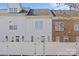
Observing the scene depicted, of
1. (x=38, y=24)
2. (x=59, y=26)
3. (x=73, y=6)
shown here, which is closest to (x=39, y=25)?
(x=38, y=24)

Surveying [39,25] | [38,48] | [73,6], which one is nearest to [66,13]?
[73,6]

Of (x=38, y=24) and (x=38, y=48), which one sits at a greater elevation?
(x=38, y=24)

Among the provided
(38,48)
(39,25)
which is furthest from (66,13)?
(38,48)

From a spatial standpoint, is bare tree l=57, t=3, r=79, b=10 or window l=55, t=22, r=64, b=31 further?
window l=55, t=22, r=64, b=31

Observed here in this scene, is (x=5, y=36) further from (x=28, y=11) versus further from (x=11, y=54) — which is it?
(x=28, y=11)

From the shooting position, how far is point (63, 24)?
196 cm

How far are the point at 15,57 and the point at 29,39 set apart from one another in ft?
0.71

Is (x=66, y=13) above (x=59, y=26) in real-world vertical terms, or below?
above

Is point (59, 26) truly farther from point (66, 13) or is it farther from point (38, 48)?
point (38, 48)

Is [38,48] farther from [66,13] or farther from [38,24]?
[66,13]

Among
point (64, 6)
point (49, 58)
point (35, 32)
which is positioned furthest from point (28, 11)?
point (49, 58)

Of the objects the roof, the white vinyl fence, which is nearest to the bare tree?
the roof

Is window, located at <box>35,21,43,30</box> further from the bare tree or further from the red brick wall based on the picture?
the bare tree

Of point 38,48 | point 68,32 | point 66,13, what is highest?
point 66,13
